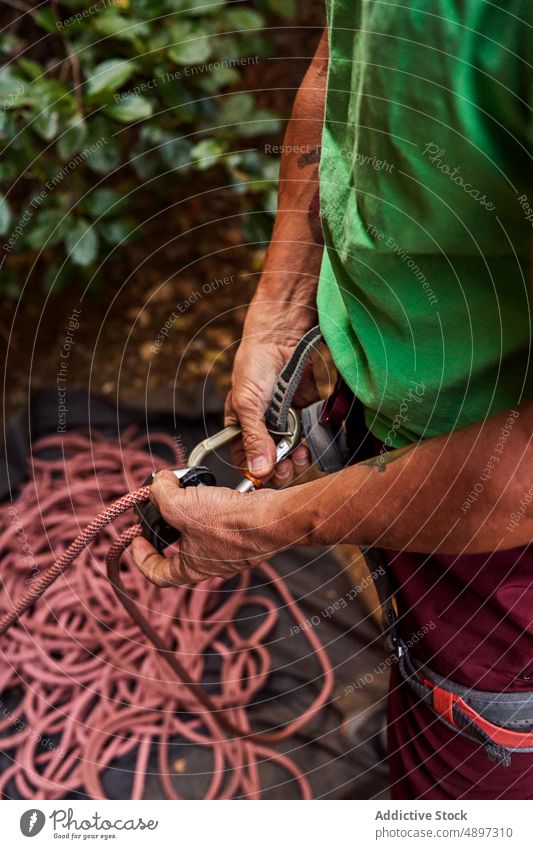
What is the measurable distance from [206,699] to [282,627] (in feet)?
0.58

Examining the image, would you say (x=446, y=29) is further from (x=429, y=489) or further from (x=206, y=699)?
(x=206, y=699)

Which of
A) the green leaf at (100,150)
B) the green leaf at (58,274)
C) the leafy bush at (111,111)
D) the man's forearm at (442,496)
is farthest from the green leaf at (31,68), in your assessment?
the man's forearm at (442,496)

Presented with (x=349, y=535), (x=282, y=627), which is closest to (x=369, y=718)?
(x=282, y=627)

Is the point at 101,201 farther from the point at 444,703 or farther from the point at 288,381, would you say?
the point at 444,703

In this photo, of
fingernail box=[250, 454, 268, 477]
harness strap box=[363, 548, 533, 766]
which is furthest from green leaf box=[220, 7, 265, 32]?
harness strap box=[363, 548, 533, 766]

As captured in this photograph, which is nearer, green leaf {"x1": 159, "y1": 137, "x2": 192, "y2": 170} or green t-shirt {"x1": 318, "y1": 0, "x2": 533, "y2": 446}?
green t-shirt {"x1": 318, "y1": 0, "x2": 533, "y2": 446}

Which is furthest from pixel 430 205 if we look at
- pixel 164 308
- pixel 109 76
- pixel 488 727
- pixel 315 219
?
pixel 164 308

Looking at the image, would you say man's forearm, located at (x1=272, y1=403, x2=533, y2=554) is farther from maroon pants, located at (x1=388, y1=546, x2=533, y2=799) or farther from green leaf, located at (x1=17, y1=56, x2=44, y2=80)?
green leaf, located at (x1=17, y1=56, x2=44, y2=80)

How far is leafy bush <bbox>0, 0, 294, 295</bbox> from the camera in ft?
4.20

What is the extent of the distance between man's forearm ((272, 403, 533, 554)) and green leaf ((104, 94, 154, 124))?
0.91 metres

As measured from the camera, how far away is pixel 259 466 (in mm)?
756

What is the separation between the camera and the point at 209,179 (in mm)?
1716

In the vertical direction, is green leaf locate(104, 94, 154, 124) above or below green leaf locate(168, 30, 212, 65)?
below

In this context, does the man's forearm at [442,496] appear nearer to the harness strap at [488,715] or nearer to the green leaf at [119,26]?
the harness strap at [488,715]
